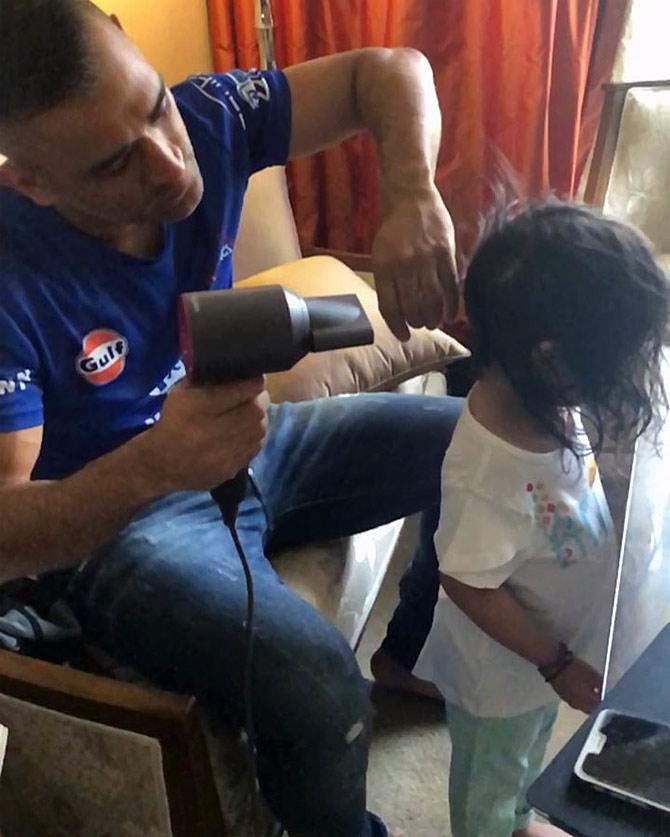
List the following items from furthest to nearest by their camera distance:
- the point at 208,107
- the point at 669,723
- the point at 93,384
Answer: the point at 208,107 < the point at 93,384 < the point at 669,723

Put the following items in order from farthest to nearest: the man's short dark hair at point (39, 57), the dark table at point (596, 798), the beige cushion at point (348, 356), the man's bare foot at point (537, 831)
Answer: the beige cushion at point (348, 356) → the man's bare foot at point (537, 831) → the man's short dark hair at point (39, 57) → the dark table at point (596, 798)

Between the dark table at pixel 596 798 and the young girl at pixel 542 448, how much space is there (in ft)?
0.60

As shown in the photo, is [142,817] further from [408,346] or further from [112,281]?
[408,346]

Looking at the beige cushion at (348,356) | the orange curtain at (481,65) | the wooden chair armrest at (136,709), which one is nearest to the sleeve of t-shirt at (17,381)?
the wooden chair armrest at (136,709)

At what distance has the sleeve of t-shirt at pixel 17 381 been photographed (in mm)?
928

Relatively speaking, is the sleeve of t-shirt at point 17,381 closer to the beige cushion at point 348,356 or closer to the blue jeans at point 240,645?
the blue jeans at point 240,645

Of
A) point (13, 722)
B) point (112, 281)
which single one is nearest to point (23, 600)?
point (13, 722)

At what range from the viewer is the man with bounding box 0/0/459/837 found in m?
0.87

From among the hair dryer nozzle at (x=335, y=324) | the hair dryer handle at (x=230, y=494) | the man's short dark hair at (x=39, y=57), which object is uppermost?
the man's short dark hair at (x=39, y=57)

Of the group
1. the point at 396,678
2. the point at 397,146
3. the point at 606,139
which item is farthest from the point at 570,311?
the point at 606,139

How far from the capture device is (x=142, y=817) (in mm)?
986

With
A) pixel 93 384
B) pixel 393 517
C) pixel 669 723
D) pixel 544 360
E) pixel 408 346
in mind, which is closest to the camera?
pixel 669 723

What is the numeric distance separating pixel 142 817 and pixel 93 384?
44 centimetres

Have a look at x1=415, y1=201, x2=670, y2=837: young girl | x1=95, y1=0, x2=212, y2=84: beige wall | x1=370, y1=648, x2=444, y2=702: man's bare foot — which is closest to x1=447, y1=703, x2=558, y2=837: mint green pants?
x1=415, y1=201, x2=670, y2=837: young girl
